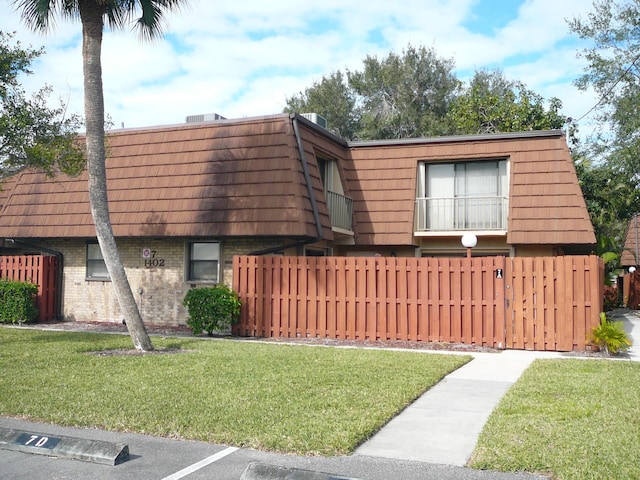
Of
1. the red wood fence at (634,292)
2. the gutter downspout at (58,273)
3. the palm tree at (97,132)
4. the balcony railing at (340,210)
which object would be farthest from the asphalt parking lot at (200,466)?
the red wood fence at (634,292)

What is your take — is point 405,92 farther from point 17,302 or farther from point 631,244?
point 17,302

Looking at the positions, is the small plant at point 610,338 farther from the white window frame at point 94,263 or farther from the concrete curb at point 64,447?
the white window frame at point 94,263

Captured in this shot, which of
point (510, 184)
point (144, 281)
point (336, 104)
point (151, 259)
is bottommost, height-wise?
point (144, 281)

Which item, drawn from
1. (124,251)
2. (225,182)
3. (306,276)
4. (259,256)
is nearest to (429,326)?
(306,276)

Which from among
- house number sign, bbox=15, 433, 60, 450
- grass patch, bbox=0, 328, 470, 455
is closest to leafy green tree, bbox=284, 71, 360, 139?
grass patch, bbox=0, 328, 470, 455

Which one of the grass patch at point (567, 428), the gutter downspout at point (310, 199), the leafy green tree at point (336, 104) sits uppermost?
the leafy green tree at point (336, 104)

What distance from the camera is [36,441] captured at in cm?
630

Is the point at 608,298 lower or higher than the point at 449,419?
higher

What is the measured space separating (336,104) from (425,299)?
32.7 m

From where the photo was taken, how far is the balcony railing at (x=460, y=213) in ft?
65.2

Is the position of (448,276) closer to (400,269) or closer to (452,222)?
(400,269)

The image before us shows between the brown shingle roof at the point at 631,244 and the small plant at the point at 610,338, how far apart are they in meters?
25.1

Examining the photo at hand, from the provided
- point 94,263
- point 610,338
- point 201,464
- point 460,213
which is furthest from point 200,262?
point 201,464

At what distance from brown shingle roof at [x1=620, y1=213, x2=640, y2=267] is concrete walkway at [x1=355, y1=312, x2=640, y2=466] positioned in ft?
91.7
